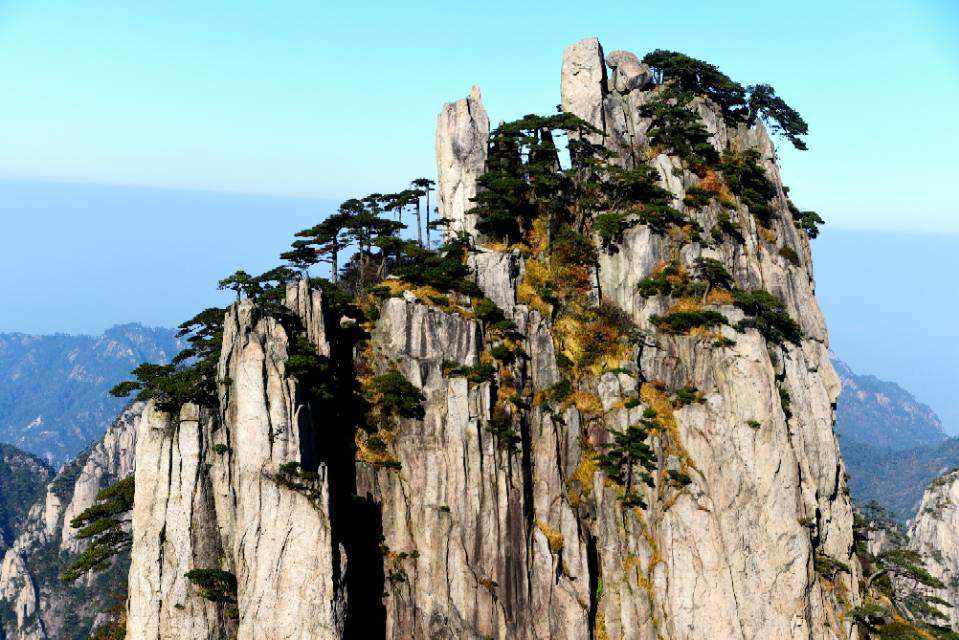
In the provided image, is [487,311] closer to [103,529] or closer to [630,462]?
[630,462]

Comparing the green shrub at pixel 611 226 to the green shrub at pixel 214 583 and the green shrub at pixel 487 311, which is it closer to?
the green shrub at pixel 487 311

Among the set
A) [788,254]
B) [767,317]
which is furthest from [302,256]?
[788,254]

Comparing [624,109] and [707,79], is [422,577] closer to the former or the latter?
[624,109]

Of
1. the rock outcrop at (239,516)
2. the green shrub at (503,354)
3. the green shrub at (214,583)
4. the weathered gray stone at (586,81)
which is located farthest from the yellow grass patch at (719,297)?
the green shrub at (214,583)

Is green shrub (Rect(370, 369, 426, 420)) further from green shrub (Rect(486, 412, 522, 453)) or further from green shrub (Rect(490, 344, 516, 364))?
green shrub (Rect(490, 344, 516, 364))

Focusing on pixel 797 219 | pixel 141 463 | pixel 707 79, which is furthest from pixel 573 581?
pixel 707 79

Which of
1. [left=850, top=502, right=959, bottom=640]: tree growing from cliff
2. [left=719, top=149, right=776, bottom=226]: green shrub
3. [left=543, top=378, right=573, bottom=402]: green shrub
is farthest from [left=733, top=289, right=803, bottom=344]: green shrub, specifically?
[left=850, top=502, right=959, bottom=640]: tree growing from cliff

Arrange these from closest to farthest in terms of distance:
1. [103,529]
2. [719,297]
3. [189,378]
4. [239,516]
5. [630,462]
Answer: [239,516], [103,529], [189,378], [630,462], [719,297]
